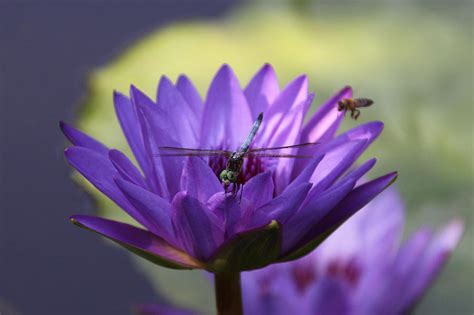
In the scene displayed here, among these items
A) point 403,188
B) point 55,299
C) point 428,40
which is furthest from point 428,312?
point 55,299

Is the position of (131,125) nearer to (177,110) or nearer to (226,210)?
(177,110)

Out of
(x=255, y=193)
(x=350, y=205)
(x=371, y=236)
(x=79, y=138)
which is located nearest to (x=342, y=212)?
(x=350, y=205)

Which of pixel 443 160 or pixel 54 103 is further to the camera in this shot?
pixel 54 103

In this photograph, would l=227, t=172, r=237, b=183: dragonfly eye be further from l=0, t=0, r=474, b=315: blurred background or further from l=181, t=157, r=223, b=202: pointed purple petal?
l=0, t=0, r=474, b=315: blurred background

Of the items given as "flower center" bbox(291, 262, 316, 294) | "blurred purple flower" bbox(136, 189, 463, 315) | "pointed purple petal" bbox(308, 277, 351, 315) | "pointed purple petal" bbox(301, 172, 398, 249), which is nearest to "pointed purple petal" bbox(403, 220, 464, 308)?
"blurred purple flower" bbox(136, 189, 463, 315)

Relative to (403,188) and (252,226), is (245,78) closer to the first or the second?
(403,188)
